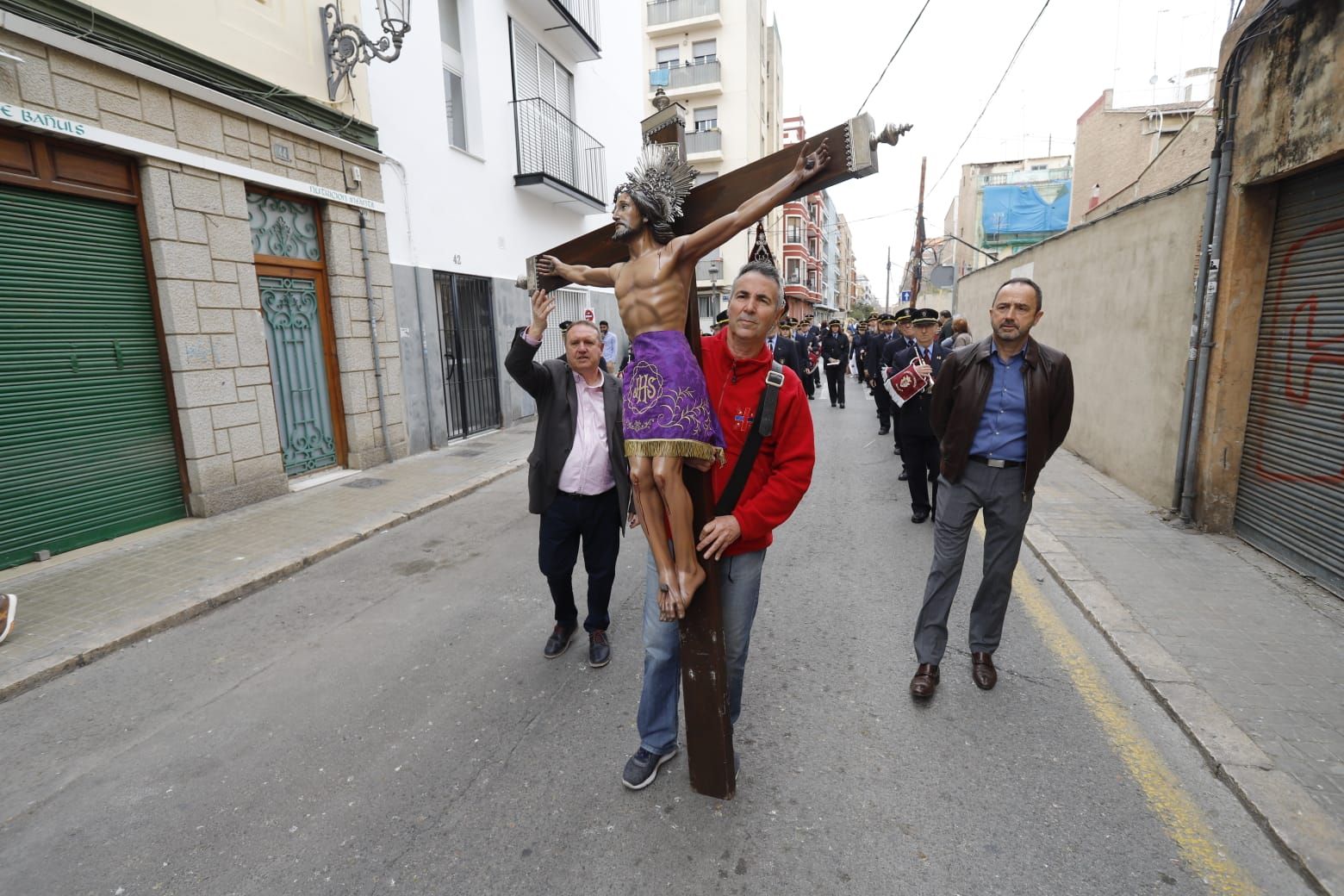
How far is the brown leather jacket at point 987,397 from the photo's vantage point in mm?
3168

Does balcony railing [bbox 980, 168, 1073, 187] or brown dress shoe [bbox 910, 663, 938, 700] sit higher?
balcony railing [bbox 980, 168, 1073, 187]

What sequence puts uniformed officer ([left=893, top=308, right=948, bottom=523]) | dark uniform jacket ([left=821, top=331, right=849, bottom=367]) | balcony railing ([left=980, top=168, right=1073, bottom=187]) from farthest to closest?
balcony railing ([left=980, top=168, right=1073, bottom=187]), dark uniform jacket ([left=821, top=331, right=849, bottom=367]), uniformed officer ([left=893, top=308, right=948, bottom=523])

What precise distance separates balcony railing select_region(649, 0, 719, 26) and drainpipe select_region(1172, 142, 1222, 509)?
3306cm

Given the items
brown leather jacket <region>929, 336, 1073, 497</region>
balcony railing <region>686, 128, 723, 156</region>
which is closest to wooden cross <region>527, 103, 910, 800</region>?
brown leather jacket <region>929, 336, 1073, 497</region>

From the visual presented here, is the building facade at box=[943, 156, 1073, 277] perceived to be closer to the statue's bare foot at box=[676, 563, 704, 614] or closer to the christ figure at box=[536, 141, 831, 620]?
the christ figure at box=[536, 141, 831, 620]

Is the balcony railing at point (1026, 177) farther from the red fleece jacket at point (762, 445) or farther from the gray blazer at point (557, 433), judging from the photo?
the red fleece jacket at point (762, 445)

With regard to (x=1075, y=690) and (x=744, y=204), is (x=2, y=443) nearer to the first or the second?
(x=744, y=204)

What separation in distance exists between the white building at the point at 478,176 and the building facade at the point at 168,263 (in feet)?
3.43

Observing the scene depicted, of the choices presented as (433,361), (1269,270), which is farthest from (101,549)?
(1269,270)

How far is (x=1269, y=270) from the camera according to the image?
4996 millimetres

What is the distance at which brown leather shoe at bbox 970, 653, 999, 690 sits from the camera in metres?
3.29

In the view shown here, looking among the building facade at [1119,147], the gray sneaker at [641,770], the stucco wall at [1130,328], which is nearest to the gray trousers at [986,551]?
the gray sneaker at [641,770]

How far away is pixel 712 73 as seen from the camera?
33.0 m

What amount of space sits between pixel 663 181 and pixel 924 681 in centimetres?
259
